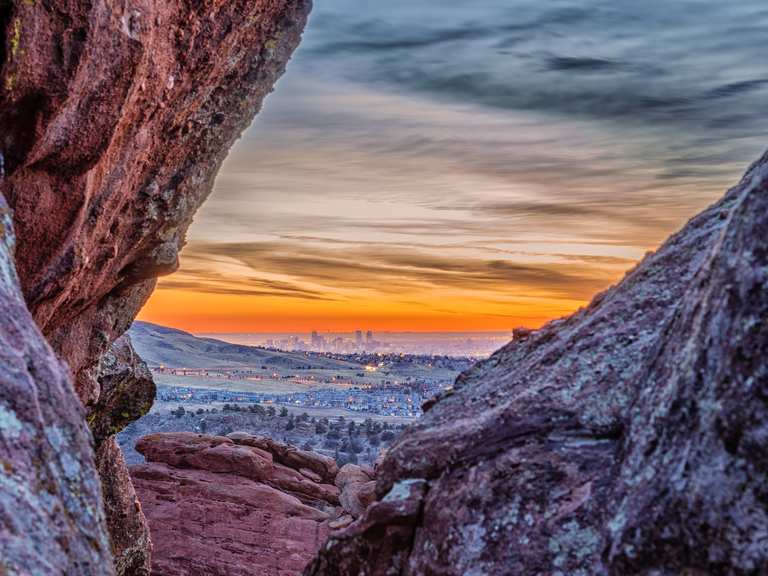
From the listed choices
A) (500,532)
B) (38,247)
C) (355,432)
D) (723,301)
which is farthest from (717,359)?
(355,432)

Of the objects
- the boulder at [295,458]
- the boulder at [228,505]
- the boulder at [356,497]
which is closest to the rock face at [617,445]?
the boulder at [228,505]

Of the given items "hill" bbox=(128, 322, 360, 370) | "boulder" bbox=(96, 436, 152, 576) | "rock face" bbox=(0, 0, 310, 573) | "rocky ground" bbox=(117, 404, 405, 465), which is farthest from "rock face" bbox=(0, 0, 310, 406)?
"hill" bbox=(128, 322, 360, 370)

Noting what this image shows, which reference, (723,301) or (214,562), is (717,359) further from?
(214,562)

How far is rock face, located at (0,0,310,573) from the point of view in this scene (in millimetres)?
9867

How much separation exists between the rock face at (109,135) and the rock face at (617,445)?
132 inches

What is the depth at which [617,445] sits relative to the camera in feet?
21.5

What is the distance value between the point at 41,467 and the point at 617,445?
16.3 ft

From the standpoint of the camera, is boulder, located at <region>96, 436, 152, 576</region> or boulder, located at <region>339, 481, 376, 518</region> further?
boulder, located at <region>339, 481, 376, 518</region>

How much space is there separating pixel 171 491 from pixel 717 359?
2961 cm

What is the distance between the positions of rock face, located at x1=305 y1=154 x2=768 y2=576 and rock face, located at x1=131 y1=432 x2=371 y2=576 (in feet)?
63.0

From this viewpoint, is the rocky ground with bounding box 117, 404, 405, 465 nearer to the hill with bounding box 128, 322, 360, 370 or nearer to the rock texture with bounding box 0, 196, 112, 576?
the rock texture with bounding box 0, 196, 112, 576

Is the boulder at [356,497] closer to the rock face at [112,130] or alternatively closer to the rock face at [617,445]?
the rock face at [112,130]

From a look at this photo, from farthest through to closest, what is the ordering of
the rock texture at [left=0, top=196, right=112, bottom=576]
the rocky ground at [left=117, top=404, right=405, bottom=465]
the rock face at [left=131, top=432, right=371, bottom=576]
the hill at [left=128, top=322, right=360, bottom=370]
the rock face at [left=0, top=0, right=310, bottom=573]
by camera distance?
the hill at [left=128, top=322, right=360, bottom=370] → the rocky ground at [left=117, top=404, right=405, bottom=465] → the rock face at [left=131, top=432, right=371, bottom=576] → the rock face at [left=0, top=0, right=310, bottom=573] → the rock texture at [left=0, top=196, right=112, bottom=576]

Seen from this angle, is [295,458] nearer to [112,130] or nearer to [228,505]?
[228,505]
